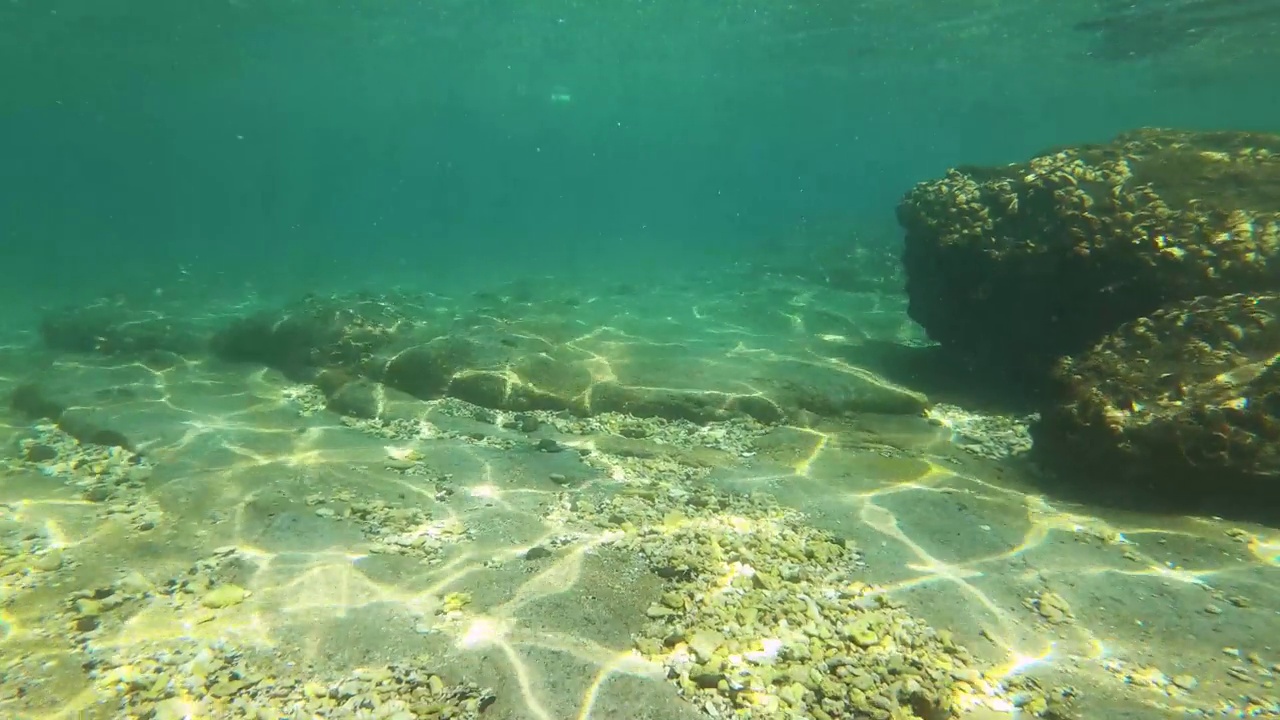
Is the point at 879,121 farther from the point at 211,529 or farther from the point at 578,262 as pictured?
the point at 211,529

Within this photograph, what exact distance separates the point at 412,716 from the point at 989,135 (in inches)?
4456

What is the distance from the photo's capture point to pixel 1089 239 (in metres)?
7.50

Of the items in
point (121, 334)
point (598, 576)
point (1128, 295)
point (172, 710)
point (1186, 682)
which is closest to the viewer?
point (172, 710)

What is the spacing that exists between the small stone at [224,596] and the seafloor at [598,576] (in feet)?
0.05

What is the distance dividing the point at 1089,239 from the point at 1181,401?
2690mm

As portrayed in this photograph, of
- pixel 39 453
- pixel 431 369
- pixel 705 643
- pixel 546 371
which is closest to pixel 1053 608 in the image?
pixel 705 643

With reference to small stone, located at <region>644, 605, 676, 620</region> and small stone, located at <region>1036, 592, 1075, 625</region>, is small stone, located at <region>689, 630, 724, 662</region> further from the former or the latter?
small stone, located at <region>1036, 592, 1075, 625</region>

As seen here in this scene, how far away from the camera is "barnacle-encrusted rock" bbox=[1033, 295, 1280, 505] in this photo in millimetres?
5176

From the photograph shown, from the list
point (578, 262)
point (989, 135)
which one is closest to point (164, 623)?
point (578, 262)

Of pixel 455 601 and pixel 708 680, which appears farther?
pixel 455 601

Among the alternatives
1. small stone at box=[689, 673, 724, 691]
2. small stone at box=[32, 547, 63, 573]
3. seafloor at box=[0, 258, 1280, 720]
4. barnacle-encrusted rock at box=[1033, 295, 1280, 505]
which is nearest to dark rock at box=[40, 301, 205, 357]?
seafloor at box=[0, 258, 1280, 720]

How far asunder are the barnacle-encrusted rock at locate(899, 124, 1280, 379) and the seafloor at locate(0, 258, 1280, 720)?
173cm

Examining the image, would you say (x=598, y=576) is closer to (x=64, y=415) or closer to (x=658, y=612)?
(x=658, y=612)

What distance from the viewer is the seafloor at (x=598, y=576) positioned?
3.16 metres
